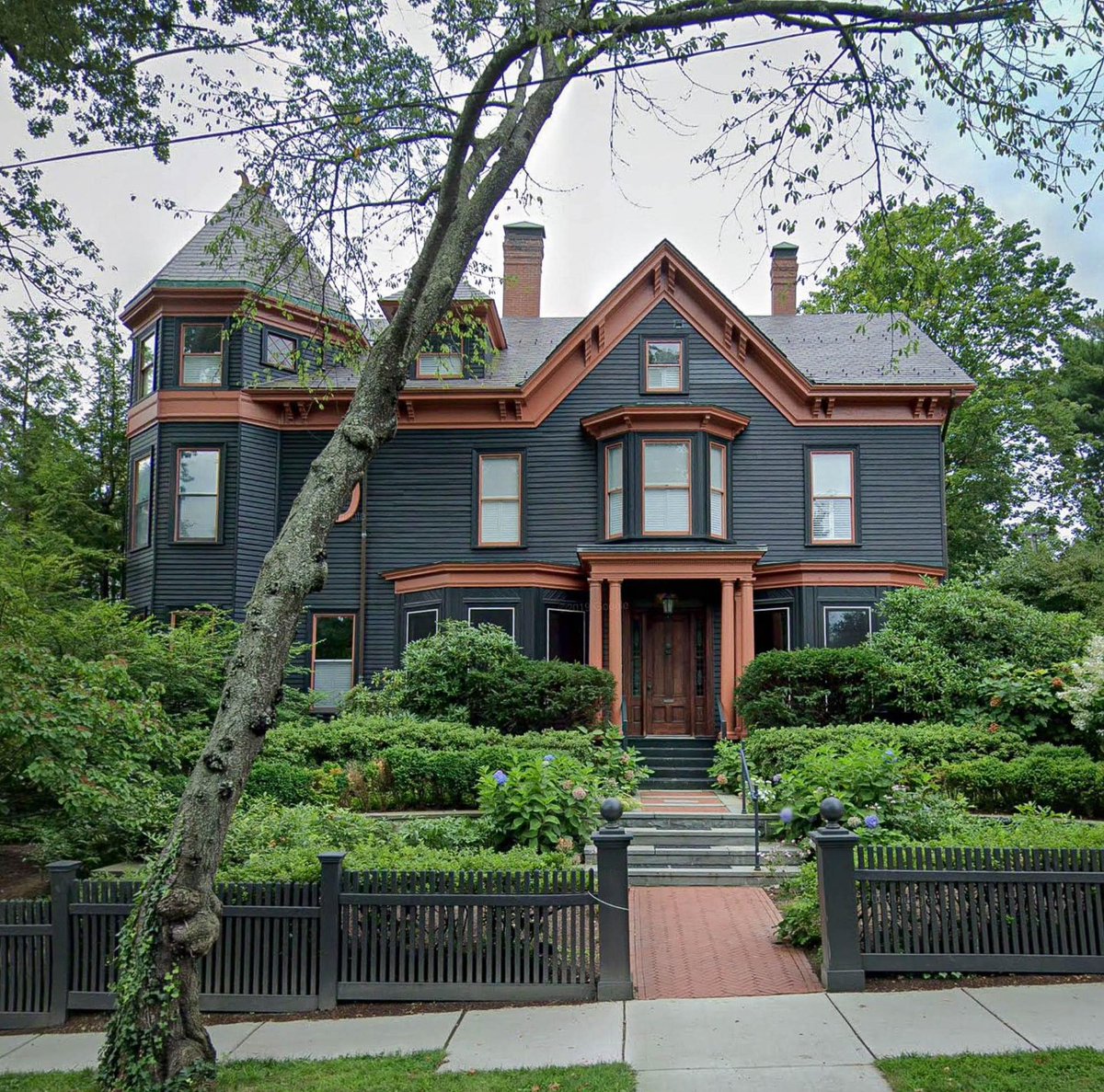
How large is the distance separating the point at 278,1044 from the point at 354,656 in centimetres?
1365

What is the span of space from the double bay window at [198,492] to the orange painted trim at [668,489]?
8207 mm

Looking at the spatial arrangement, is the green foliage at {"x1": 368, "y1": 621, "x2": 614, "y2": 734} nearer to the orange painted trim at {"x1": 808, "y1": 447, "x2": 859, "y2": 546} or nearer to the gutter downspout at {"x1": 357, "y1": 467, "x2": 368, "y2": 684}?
the gutter downspout at {"x1": 357, "y1": 467, "x2": 368, "y2": 684}

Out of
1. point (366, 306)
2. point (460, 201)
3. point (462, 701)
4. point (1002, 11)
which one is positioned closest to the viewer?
point (1002, 11)

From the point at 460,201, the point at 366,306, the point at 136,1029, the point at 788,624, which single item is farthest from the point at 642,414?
the point at 136,1029

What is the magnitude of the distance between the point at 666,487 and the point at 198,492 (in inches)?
359

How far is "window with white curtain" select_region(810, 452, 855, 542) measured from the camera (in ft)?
64.5

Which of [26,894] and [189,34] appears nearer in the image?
[189,34]

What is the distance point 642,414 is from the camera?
18953mm

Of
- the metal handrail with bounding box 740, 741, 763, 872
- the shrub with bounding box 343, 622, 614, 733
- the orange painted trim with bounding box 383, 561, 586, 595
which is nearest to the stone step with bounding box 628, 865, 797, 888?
the metal handrail with bounding box 740, 741, 763, 872

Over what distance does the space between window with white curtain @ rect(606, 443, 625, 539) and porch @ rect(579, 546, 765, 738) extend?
1170mm

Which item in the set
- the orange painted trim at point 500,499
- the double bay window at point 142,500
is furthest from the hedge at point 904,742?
the double bay window at point 142,500

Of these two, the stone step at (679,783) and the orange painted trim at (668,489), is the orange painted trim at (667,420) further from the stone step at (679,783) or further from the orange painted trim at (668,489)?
the stone step at (679,783)

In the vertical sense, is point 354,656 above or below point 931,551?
below

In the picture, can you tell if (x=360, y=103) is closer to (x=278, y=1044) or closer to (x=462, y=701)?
(x=278, y=1044)
